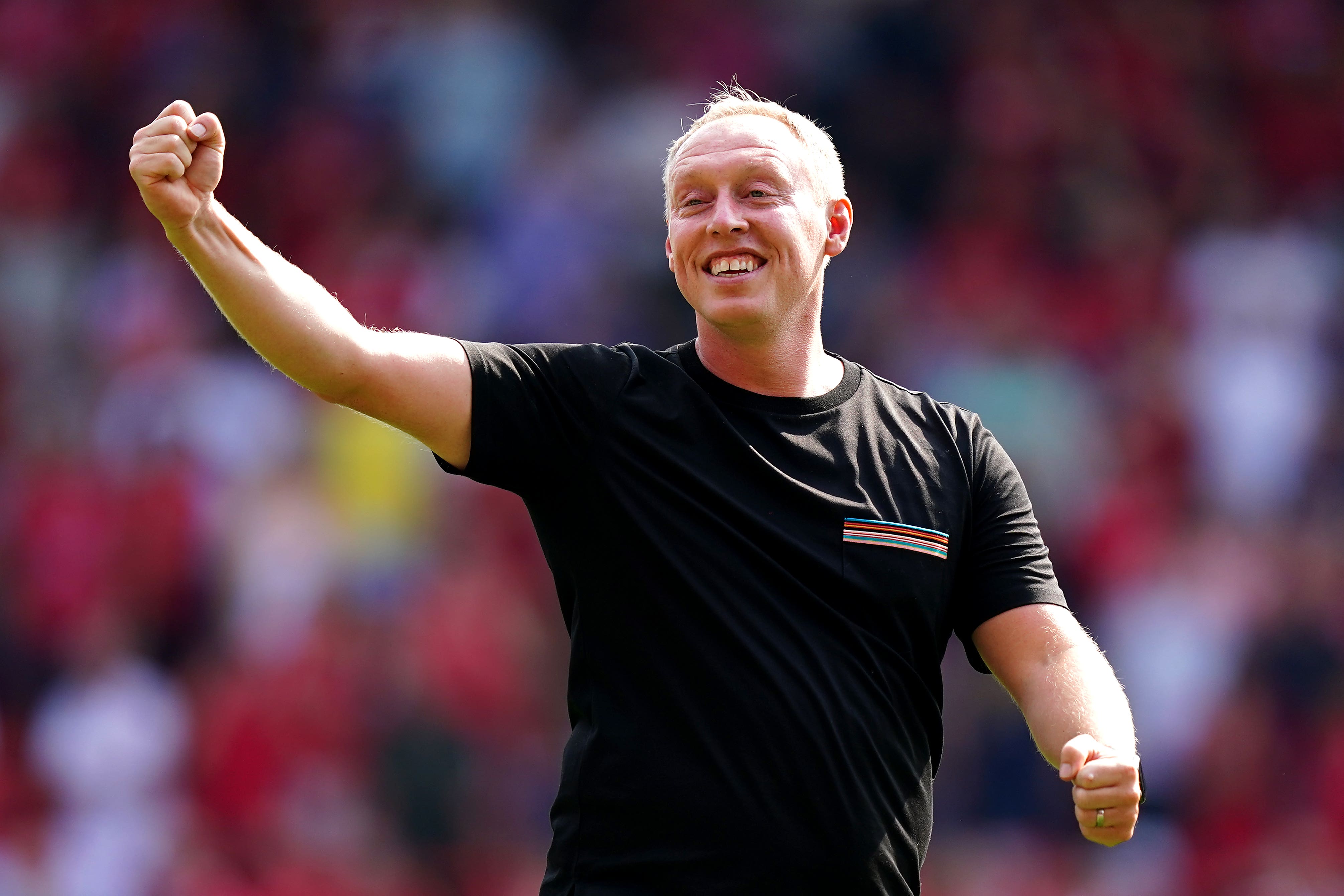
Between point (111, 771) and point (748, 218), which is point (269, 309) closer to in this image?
point (748, 218)

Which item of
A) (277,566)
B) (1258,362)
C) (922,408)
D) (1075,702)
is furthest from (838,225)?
(1258,362)

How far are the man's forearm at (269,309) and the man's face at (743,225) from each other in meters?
0.79

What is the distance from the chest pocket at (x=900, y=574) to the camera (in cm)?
331

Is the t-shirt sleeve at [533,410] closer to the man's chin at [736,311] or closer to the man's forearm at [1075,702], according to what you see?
the man's chin at [736,311]

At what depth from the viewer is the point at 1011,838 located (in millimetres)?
7547

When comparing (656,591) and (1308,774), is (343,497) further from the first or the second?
(656,591)

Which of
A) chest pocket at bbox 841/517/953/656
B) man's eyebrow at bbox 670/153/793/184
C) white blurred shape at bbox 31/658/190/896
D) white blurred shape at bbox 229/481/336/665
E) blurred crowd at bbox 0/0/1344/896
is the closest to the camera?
chest pocket at bbox 841/517/953/656

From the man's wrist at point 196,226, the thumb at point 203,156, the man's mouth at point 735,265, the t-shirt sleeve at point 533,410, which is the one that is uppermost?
the thumb at point 203,156

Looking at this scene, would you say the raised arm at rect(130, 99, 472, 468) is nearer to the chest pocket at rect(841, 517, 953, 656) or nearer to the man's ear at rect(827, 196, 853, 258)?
the chest pocket at rect(841, 517, 953, 656)

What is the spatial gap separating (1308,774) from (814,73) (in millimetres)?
5182

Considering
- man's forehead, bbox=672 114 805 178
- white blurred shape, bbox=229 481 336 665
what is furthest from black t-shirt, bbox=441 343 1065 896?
white blurred shape, bbox=229 481 336 665

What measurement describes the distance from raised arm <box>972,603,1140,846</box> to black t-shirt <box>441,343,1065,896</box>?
65 millimetres

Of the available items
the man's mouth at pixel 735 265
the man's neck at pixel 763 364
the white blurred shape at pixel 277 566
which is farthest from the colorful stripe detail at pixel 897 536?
the white blurred shape at pixel 277 566

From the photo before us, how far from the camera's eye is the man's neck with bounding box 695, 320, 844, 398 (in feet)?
11.6
